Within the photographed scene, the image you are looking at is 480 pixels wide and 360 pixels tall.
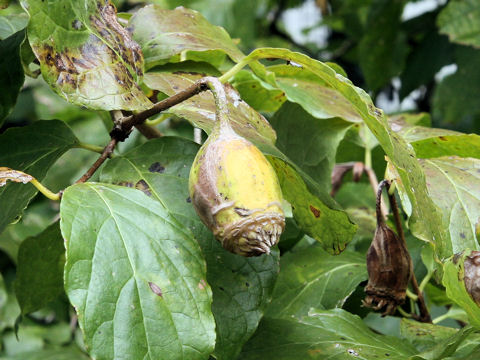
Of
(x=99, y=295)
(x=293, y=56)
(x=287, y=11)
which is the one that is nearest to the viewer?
(x=99, y=295)

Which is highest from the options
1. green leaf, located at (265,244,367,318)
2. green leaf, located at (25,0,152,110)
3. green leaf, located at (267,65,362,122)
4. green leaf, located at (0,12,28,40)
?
green leaf, located at (25,0,152,110)

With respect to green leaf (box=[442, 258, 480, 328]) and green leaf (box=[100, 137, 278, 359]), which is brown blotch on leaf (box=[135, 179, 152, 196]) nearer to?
green leaf (box=[100, 137, 278, 359])

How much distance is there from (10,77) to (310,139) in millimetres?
419

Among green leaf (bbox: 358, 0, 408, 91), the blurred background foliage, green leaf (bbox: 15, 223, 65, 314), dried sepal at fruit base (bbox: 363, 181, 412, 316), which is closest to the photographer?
dried sepal at fruit base (bbox: 363, 181, 412, 316)

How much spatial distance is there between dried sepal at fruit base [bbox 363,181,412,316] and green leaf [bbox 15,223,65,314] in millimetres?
415

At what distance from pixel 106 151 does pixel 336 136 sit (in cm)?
36

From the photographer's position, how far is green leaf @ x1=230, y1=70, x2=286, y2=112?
953 mm

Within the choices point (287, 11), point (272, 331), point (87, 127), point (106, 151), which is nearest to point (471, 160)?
point (272, 331)

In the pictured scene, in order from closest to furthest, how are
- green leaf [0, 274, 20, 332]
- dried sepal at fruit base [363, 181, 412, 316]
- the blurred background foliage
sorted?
dried sepal at fruit base [363, 181, 412, 316] → the blurred background foliage → green leaf [0, 274, 20, 332]

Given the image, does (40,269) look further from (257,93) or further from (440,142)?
(440,142)

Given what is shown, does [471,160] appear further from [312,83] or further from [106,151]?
[106,151]

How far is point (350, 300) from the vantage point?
0.95m

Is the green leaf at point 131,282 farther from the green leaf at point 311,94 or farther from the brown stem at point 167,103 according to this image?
the green leaf at point 311,94

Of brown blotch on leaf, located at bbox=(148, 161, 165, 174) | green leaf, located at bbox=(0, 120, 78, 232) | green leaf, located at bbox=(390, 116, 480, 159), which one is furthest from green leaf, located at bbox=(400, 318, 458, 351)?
green leaf, located at bbox=(0, 120, 78, 232)
